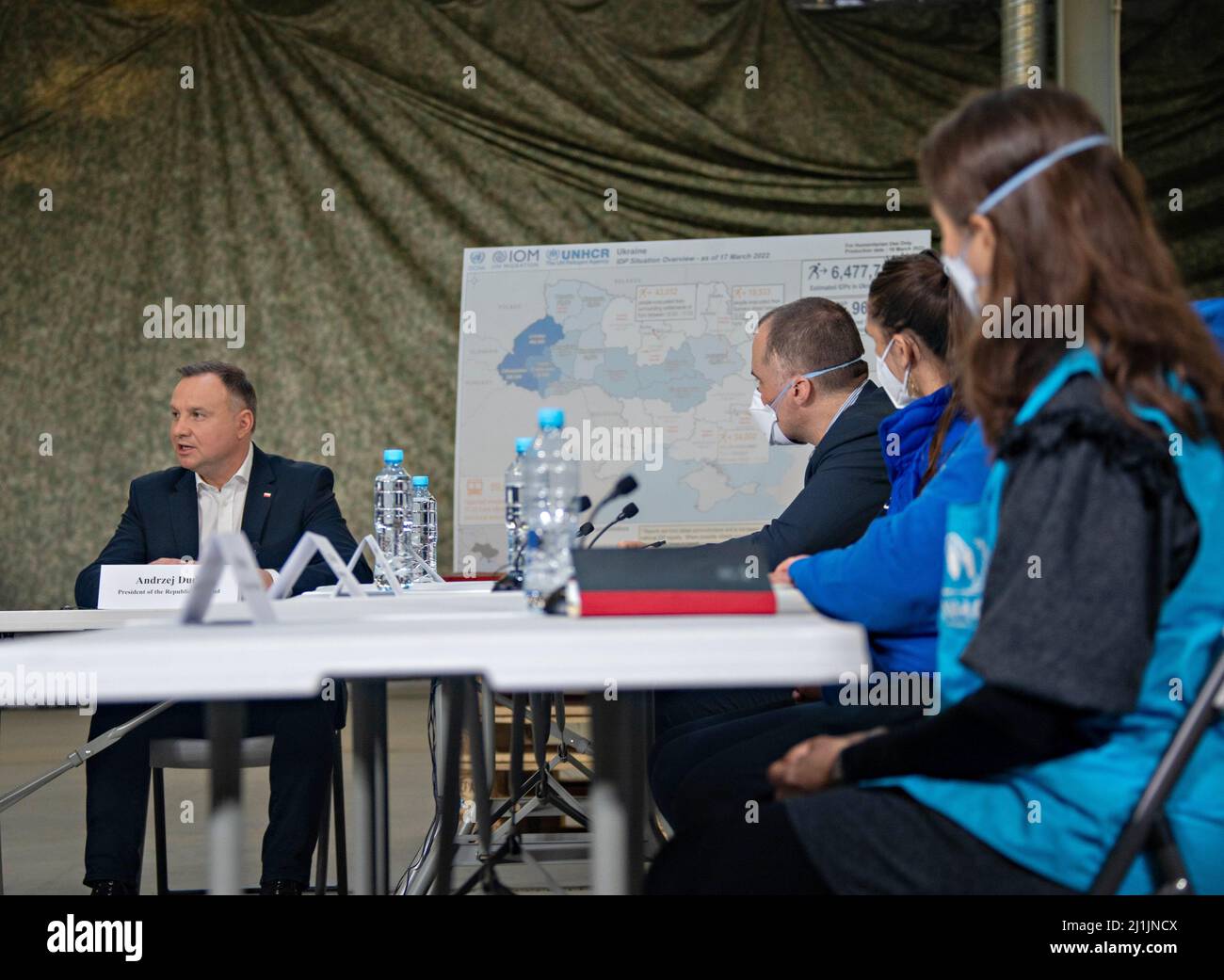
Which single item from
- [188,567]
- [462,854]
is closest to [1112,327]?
[188,567]

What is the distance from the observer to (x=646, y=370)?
584 cm

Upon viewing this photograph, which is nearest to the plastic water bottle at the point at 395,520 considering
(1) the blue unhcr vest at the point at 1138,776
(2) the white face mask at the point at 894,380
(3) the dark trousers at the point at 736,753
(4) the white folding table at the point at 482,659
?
(3) the dark trousers at the point at 736,753

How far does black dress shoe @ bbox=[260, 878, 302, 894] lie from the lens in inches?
93.1

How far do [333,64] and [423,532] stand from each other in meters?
3.76

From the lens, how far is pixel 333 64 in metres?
6.50

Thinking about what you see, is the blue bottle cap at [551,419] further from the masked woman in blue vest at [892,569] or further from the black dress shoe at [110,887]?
the black dress shoe at [110,887]

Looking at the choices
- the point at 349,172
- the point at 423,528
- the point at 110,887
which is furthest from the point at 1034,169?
the point at 349,172

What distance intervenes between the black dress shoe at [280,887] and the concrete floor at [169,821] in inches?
6.4

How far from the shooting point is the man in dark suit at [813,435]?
239cm

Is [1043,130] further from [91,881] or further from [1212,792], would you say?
[91,881]

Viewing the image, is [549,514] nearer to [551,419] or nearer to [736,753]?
[551,419]

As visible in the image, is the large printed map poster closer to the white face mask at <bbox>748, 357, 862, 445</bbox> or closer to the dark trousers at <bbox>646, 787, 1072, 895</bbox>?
the white face mask at <bbox>748, 357, 862, 445</bbox>

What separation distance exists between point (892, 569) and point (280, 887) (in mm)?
1459

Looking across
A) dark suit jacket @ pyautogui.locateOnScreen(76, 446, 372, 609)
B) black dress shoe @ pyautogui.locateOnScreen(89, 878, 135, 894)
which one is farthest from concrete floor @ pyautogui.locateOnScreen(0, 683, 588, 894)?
dark suit jacket @ pyautogui.locateOnScreen(76, 446, 372, 609)
